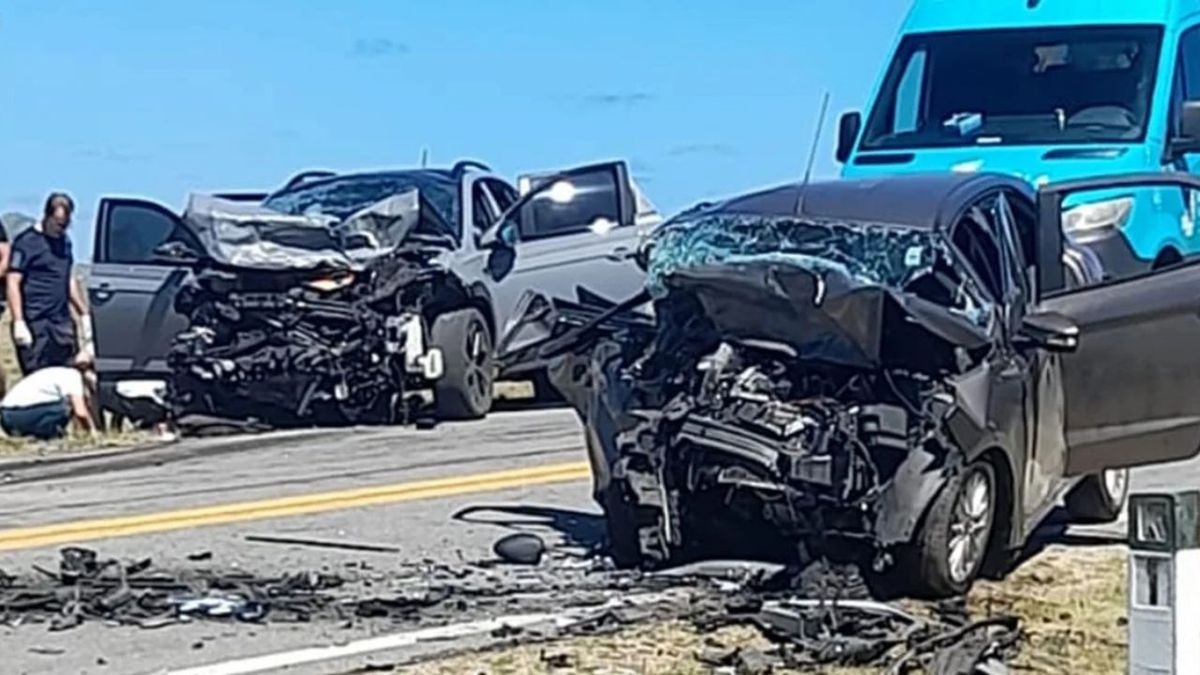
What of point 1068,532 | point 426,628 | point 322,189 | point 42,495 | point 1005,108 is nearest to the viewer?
point 426,628

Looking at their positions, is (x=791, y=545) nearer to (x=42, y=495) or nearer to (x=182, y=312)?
(x=42, y=495)

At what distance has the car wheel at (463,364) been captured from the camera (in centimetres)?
1802

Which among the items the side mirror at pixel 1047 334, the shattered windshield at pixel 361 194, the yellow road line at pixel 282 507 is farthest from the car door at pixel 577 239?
the side mirror at pixel 1047 334

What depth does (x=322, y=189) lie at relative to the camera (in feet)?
63.9

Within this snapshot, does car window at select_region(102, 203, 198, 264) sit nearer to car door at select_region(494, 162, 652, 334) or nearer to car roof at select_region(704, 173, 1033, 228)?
car door at select_region(494, 162, 652, 334)

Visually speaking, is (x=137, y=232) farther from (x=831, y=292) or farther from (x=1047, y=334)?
(x=1047, y=334)

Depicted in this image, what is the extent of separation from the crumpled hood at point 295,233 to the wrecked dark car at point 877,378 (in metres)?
7.05

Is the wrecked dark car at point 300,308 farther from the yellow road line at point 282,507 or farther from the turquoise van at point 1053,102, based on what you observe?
the yellow road line at point 282,507

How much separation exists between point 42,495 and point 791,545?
19.0 feet

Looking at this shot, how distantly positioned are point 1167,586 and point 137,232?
43.1 feet

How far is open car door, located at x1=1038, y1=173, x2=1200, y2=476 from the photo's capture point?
34.2 ft

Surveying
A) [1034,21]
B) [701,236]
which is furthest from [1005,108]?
[701,236]

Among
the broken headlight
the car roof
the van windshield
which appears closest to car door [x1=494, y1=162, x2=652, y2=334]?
the broken headlight

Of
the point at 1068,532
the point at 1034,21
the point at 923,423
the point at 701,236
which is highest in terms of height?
the point at 1034,21
